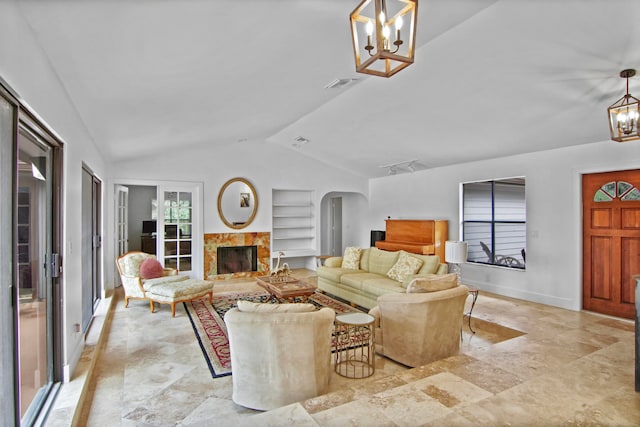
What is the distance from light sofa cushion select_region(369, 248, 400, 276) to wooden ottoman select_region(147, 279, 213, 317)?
Result: 109 inches

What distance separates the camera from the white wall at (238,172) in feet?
21.9

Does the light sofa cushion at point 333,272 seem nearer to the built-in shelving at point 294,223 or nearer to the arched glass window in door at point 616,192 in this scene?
the built-in shelving at point 294,223

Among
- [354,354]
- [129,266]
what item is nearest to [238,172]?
[129,266]

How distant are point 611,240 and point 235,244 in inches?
254

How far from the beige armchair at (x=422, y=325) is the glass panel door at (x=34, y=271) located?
2.88m

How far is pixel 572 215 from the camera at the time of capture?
4.98m

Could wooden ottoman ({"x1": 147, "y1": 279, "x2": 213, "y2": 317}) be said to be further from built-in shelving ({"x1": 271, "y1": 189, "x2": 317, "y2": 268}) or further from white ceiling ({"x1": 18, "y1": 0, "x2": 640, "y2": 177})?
built-in shelving ({"x1": 271, "y1": 189, "x2": 317, "y2": 268})

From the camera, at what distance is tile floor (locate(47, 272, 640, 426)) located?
219 cm

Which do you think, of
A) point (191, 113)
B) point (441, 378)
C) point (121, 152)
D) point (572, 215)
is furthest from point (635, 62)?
point (121, 152)

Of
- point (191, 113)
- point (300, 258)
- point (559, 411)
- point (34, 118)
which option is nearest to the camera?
point (34, 118)

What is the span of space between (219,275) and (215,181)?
2.00 m

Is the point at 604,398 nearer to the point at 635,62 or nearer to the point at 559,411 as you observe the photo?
the point at 559,411

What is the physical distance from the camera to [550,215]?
5.25 metres

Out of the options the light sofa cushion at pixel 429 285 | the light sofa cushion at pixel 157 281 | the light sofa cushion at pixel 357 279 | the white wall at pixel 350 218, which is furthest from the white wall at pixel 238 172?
the light sofa cushion at pixel 429 285
